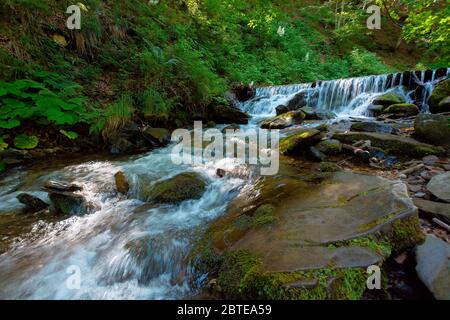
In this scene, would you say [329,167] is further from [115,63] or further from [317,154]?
[115,63]

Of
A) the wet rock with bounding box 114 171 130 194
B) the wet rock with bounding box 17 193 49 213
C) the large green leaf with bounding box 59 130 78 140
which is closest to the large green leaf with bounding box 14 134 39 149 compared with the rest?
the large green leaf with bounding box 59 130 78 140

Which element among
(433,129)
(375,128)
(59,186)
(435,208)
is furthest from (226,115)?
(435,208)

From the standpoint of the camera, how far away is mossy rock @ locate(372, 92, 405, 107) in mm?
8297

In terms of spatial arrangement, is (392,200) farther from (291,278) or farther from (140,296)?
(140,296)

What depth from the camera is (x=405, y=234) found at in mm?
2064

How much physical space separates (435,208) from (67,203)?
4.05m

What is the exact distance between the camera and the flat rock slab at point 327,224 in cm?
183

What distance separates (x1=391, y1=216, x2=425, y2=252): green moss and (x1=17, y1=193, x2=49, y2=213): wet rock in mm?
3891

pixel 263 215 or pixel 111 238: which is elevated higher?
pixel 263 215

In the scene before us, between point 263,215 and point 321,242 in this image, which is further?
point 263,215

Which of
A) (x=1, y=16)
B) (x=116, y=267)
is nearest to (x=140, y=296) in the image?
(x=116, y=267)

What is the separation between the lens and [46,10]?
20.4ft

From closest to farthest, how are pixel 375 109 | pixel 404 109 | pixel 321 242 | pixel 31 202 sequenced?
1. pixel 321 242
2. pixel 31 202
3. pixel 404 109
4. pixel 375 109

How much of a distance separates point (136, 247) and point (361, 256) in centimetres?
199
